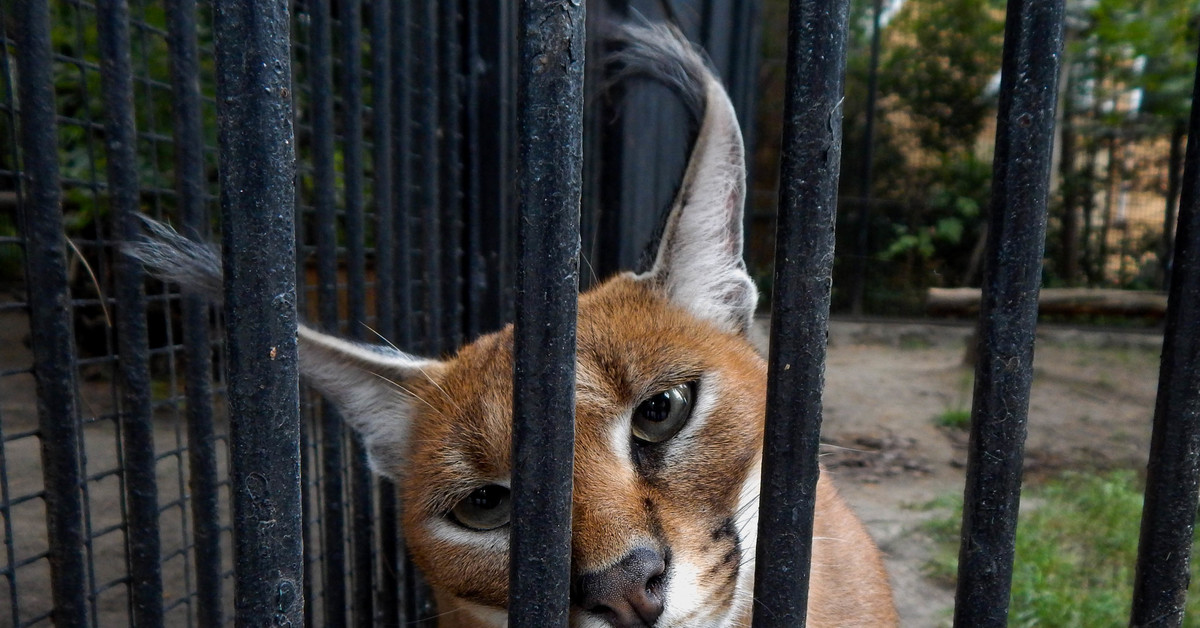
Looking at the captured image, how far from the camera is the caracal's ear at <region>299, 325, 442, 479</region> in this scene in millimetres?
1713

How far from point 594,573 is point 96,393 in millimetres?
7001

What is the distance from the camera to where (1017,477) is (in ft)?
3.28

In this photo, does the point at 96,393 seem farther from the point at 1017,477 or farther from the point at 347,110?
the point at 1017,477

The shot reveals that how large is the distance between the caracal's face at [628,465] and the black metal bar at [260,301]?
26.0 inches

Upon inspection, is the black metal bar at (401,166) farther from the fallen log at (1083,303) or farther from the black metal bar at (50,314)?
the fallen log at (1083,303)

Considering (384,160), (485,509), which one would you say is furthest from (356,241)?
(485,509)

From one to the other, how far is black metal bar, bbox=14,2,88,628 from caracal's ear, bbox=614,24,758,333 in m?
1.18

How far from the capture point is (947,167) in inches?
441

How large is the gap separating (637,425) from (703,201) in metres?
0.50

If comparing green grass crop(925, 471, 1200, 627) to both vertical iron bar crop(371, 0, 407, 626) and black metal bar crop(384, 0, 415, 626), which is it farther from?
vertical iron bar crop(371, 0, 407, 626)

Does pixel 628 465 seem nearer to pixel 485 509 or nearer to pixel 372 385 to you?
pixel 485 509

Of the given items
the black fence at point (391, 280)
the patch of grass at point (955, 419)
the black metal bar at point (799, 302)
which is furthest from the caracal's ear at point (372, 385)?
the patch of grass at point (955, 419)

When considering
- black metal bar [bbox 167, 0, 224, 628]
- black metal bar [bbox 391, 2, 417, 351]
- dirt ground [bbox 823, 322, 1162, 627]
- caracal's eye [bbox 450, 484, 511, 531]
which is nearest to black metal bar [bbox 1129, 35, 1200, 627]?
caracal's eye [bbox 450, 484, 511, 531]

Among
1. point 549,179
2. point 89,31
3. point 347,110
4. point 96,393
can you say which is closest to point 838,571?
point 549,179
